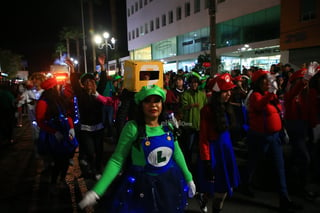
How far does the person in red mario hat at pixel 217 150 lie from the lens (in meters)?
3.21

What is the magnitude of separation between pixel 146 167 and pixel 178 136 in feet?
2.22

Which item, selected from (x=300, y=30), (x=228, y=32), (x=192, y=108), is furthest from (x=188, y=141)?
(x=228, y=32)

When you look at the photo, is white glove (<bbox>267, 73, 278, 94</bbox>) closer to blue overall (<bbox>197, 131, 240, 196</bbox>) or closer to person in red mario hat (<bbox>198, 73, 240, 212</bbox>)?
person in red mario hat (<bbox>198, 73, 240, 212</bbox>)

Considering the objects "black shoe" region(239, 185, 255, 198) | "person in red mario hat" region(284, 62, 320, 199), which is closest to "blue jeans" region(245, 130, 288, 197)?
"black shoe" region(239, 185, 255, 198)

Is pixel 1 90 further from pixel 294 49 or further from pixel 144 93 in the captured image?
pixel 294 49

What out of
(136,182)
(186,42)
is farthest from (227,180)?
(186,42)

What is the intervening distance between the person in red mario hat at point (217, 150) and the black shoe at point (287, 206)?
1.01m

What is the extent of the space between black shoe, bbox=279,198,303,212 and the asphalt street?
0.32 feet

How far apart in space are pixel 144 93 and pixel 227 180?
1666 millimetres

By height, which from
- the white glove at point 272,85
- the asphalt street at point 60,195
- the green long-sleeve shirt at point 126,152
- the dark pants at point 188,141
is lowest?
the asphalt street at point 60,195

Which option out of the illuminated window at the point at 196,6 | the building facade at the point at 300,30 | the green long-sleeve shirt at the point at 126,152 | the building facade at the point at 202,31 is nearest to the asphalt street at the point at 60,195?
the green long-sleeve shirt at the point at 126,152

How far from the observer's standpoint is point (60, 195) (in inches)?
180

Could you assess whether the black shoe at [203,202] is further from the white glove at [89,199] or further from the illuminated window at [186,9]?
the illuminated window at [186,9]

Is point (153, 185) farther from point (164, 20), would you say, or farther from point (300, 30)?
point (164, 20)
